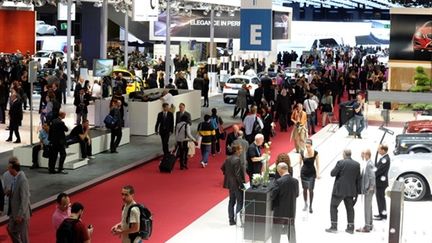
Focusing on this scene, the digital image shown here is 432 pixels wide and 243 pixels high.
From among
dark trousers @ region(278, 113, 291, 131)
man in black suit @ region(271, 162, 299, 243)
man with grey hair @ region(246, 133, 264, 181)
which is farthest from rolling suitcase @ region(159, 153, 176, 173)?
dark trousers @ region(278, 113, 291, 131)

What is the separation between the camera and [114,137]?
830 inches

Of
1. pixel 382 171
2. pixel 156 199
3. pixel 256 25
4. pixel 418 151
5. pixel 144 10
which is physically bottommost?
pixel 156 199

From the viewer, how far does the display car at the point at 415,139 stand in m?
12.8

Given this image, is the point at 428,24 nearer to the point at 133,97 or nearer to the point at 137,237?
the point at 133,97

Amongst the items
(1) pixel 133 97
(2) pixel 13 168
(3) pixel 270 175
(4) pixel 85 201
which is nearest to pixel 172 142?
(1) pixel 133 97

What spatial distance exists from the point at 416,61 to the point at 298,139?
1134 centimetres

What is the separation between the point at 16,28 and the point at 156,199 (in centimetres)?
2210

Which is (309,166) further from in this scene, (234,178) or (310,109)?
(310,109)

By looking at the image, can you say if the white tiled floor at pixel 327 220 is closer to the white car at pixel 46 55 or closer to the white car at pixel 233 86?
the white car at pixel 233 86

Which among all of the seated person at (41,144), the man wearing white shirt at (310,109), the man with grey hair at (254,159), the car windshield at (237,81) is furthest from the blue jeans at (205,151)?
the car windshield at (237,81)

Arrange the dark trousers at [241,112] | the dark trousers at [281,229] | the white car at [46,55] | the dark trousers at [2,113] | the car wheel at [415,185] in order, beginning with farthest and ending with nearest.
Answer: the white car at [46,55]
the dark trousers at [241,112]
the dark trousers at [2,113]
the car wheel at [415,185]
the dark trousers at [281,229]

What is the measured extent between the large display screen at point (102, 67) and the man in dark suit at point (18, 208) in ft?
44.4

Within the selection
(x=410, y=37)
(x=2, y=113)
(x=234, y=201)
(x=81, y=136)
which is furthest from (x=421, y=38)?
(x=234, y=201)

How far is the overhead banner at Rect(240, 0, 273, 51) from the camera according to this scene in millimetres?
16562
